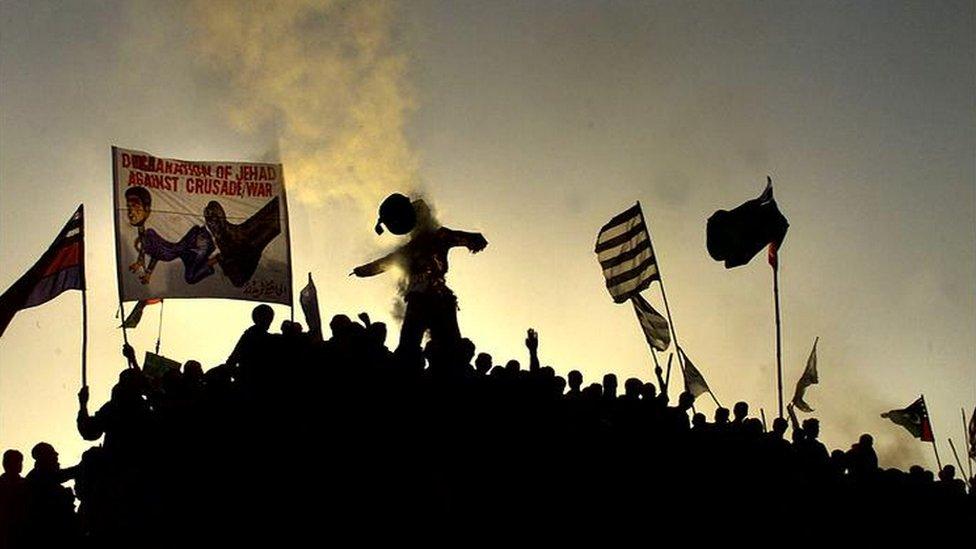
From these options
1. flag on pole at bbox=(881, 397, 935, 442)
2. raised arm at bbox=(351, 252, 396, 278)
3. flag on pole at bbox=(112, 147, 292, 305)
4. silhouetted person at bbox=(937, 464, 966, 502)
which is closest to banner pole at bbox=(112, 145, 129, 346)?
flag on pole at bbox=(112, 147, 292, 305)

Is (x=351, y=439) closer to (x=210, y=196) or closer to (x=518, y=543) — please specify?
(x=518, y=543)

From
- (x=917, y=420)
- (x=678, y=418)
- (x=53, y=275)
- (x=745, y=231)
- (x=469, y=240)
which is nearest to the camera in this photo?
(x=678, y=418)

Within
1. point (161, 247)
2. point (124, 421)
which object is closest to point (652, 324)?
point (161, 247)

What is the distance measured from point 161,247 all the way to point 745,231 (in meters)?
7.58

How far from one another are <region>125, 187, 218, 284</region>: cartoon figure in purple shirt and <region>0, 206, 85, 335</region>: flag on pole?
0.67m

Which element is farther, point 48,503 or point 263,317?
point 263,317

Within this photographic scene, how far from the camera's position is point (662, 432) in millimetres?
11164

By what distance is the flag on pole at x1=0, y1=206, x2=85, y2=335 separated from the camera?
1177cm

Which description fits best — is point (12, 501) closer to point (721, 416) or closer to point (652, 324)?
point (721, 416)

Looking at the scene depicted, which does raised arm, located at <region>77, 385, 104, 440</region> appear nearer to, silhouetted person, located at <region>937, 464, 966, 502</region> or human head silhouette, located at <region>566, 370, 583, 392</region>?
human head silhouette, located at <region>566, 370, 583, 392</region>

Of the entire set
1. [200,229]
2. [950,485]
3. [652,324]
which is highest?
[200,229]

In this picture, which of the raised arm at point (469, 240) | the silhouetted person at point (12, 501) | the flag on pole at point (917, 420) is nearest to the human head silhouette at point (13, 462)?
the silhouetted person at point (12, 501)

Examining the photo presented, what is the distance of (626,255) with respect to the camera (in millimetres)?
16203

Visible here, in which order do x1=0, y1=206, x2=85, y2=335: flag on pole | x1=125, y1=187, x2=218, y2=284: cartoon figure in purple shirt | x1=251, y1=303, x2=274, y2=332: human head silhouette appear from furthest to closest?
x1=125, y1=187, x2=218, y2=284: cartoon figure in purple shirt, x1=0, y1=206, x2=85, y2=335: flag on pole, x1=251, y1=303, x2=274, y2=332: human head silhouette
